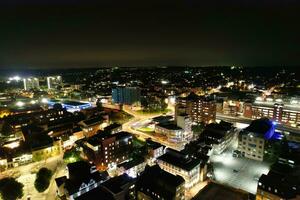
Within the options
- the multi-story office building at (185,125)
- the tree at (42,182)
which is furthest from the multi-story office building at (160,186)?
the multi-story office building at (185,125)

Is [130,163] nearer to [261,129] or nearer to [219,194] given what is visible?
[219,194]

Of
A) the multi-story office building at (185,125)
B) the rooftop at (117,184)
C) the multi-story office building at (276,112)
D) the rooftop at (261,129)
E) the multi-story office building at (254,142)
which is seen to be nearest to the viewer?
the rooftop at (117,184)

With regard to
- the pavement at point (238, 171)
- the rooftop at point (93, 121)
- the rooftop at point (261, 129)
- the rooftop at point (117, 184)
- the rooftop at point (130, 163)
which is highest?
the rooftop at point (261, 129)

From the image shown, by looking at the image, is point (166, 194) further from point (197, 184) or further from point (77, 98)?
point (77, 98)

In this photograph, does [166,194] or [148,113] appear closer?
[166,194]

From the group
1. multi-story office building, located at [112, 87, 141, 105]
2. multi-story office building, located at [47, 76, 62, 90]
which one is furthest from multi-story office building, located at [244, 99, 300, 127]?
multi-story office building, located at [47, 76, 62, 90]

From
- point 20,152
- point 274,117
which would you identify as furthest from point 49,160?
point 274,117

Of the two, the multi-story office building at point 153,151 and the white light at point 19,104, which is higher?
the white light at point 19,104

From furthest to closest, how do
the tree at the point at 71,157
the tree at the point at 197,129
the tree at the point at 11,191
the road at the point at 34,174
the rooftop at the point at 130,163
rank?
the tree at the point at 197,129 → the tree at the point at 71,157 → the rooftop at the point at 130,163 → the road at the point at 34,174 → the tree at the point at 11,191

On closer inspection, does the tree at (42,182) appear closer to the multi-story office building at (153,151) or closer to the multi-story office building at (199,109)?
the multi-story office building at (153,151)
